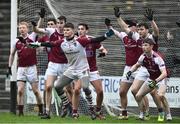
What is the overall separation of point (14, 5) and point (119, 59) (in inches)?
118

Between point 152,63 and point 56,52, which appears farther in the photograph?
point 56,52

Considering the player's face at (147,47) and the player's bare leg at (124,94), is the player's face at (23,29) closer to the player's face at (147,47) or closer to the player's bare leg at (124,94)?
the player's bare leg at (124,94)

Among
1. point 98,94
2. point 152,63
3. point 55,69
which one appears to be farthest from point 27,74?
point 152,63

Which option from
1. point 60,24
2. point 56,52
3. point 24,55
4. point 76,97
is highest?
point 60,24

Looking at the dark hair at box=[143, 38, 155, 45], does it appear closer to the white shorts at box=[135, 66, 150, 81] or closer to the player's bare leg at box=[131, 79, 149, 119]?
the white shorts at box=[135, 66, 150, 81]

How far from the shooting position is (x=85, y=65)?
15.7 metres

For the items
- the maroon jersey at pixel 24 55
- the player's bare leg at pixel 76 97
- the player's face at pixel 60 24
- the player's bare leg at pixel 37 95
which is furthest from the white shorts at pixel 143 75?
the maroon jersey at pixel 24 55

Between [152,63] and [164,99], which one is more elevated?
[152,63]

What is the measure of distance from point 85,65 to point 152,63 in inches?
55.8

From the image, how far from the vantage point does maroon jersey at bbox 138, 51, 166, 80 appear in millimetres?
15430

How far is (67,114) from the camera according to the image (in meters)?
16.7

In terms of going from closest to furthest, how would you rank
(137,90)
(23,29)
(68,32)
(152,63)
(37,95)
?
(68,32)
(152,63)
(137,90)
(23,29)
(37,95)

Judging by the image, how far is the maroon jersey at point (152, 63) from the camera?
607 inches

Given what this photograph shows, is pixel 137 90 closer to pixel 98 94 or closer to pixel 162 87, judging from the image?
pixel 162 87
